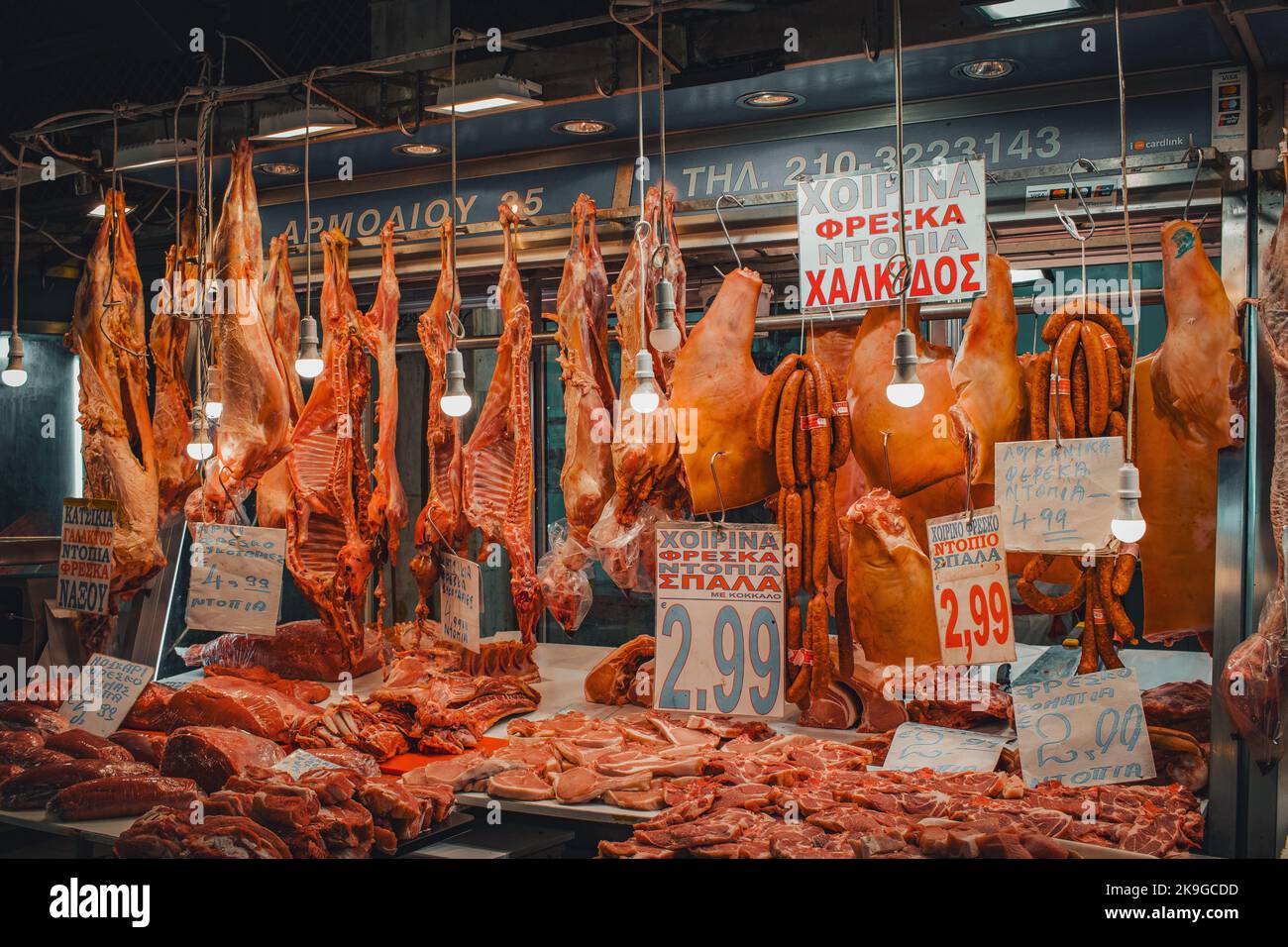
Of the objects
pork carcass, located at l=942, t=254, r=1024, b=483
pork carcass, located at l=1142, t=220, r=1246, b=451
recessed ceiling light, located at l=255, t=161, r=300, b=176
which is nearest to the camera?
pork carcass, located at l=1142, t=220, r=1246, b=451

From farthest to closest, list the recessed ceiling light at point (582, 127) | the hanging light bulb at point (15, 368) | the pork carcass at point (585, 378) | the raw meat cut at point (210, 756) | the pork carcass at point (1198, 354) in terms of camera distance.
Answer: the hanging light bulb at point (15, 368), the recessed ceiling light at point (582, 127), the pork carcass at point (585, 378), the raw meat cut at point (210, 756), the pork carcass at point (1198, 354)

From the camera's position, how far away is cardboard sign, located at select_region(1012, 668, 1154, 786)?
4305 mm

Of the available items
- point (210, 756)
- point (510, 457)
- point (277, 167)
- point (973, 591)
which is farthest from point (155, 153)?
point (973, 591)

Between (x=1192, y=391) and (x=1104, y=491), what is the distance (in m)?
0.48

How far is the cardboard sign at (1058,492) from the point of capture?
174 inches

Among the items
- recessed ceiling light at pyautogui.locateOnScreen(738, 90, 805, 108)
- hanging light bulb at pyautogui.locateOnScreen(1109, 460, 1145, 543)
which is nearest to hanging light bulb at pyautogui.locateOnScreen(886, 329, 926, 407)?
hanging light bulb at pyautogui.locateOnScreen(1109, 460, 1145, 543)

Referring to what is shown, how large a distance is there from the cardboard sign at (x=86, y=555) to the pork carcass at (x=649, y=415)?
8.88 feet

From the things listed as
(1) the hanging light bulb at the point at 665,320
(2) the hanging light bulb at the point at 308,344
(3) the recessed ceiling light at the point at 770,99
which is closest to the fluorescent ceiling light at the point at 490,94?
(3) the recessed ceiling light at the point at 770,99

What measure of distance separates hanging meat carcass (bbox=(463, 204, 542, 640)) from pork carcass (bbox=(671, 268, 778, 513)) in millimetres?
941

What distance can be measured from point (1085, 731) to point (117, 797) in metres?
3.67

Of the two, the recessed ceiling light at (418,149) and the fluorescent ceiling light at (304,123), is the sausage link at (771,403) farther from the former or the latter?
the recessed ceiling light at (418,149)

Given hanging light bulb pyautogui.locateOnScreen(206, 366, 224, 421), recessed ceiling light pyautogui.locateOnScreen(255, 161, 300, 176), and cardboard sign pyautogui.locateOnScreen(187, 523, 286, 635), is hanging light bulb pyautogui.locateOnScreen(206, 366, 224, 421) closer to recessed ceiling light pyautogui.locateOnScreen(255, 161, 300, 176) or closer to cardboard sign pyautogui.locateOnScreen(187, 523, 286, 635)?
cardboard sign pyautogui.locateOnScreen(187, 523, 286, 635)
